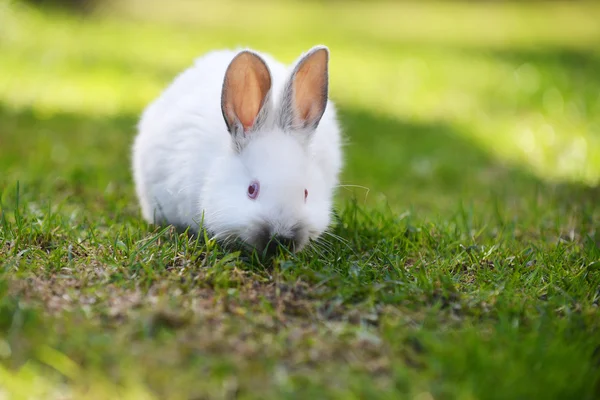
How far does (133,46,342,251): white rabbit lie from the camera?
3.45 meters

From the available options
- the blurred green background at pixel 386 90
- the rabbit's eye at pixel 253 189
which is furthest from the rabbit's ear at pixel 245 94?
the blurred green background at pixel 386 90

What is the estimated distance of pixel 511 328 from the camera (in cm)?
287

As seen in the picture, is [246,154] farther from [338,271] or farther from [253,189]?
[338,271]

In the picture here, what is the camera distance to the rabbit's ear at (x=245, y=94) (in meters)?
3.69

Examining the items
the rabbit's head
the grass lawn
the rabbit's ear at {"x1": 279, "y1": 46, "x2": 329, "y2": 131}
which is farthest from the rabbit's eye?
the rabbit's ear at {"x1": 279, "y1": 46, "x2": 329, "y2": 131}

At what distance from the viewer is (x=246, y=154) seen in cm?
369

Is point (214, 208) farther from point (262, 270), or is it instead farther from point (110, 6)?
point (110, 6)

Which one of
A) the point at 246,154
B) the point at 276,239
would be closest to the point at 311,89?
the point at 246,154

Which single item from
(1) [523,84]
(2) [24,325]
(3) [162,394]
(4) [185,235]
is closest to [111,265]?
(4) [185,235]

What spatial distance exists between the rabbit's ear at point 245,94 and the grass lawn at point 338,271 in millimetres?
645

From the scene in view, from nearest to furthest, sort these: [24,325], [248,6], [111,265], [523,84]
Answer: [24,325] < [111,265] < [523,84] < [248,6]

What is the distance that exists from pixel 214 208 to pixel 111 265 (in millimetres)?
576

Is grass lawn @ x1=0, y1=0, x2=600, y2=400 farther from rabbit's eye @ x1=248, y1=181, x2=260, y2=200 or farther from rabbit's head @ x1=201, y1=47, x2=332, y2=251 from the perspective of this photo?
rabbit's eye @ x1=248, y1=181, x2=260, y2=200

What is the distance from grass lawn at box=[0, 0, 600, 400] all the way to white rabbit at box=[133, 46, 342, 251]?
0.18 m
